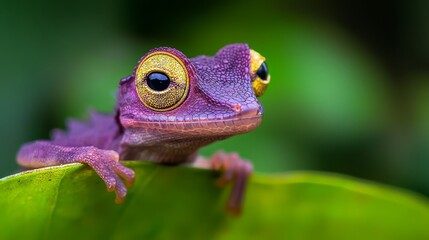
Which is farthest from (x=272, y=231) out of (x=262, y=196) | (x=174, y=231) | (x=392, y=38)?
(x=392, y=38)

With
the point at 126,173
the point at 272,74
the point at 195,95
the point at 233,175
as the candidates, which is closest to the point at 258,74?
the point at 195,95

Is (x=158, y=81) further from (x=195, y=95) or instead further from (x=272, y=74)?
(x=272, y=74)

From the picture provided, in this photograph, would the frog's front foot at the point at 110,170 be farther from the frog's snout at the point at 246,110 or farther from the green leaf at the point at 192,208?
the frog's snout at the point at 246,110

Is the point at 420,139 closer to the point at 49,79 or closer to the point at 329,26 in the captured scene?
the point at 329,26

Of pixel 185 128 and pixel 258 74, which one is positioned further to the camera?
pixel 258 74

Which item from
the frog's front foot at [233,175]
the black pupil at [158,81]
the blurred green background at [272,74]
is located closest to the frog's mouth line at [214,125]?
the black pupil at [158,81]

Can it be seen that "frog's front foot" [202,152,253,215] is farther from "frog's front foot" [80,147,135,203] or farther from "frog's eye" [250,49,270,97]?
"frog's front foot" [80,147,135,203]

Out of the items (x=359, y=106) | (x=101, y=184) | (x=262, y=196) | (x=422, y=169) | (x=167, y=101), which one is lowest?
(x=422, y=169)
